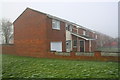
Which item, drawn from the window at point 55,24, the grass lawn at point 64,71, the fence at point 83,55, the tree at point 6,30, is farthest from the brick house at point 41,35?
the grass lawn at point 64,71

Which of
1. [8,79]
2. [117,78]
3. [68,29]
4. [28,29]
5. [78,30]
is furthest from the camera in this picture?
[78,30]

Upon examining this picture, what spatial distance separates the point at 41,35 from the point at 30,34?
4.47 ft

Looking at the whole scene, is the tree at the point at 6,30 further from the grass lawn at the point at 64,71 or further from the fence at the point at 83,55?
the grass lawn at the point at 64,71

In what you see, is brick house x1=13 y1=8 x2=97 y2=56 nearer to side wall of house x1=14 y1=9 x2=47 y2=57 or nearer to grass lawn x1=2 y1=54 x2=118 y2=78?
side wall of house x1=14 y1=9 x2=47 y2=57

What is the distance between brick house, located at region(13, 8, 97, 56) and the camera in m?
12.4

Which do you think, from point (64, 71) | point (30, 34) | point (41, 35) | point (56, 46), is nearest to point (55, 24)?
point (41, 35)

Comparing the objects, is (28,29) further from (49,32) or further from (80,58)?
(80,58)

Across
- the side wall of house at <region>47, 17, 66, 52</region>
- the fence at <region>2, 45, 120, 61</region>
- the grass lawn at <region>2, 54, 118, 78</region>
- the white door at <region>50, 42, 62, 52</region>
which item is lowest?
the grass lawn at <region>2, 54, 118, 78</region>

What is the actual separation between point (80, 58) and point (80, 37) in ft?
18.8

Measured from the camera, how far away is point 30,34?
43.4ft

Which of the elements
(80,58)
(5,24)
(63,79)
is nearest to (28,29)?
(80,58)

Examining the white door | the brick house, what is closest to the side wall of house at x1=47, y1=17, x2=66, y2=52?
the brick house

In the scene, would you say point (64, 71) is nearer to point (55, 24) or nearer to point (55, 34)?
point (55, 34)

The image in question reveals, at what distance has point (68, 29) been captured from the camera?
1586 centimetres
